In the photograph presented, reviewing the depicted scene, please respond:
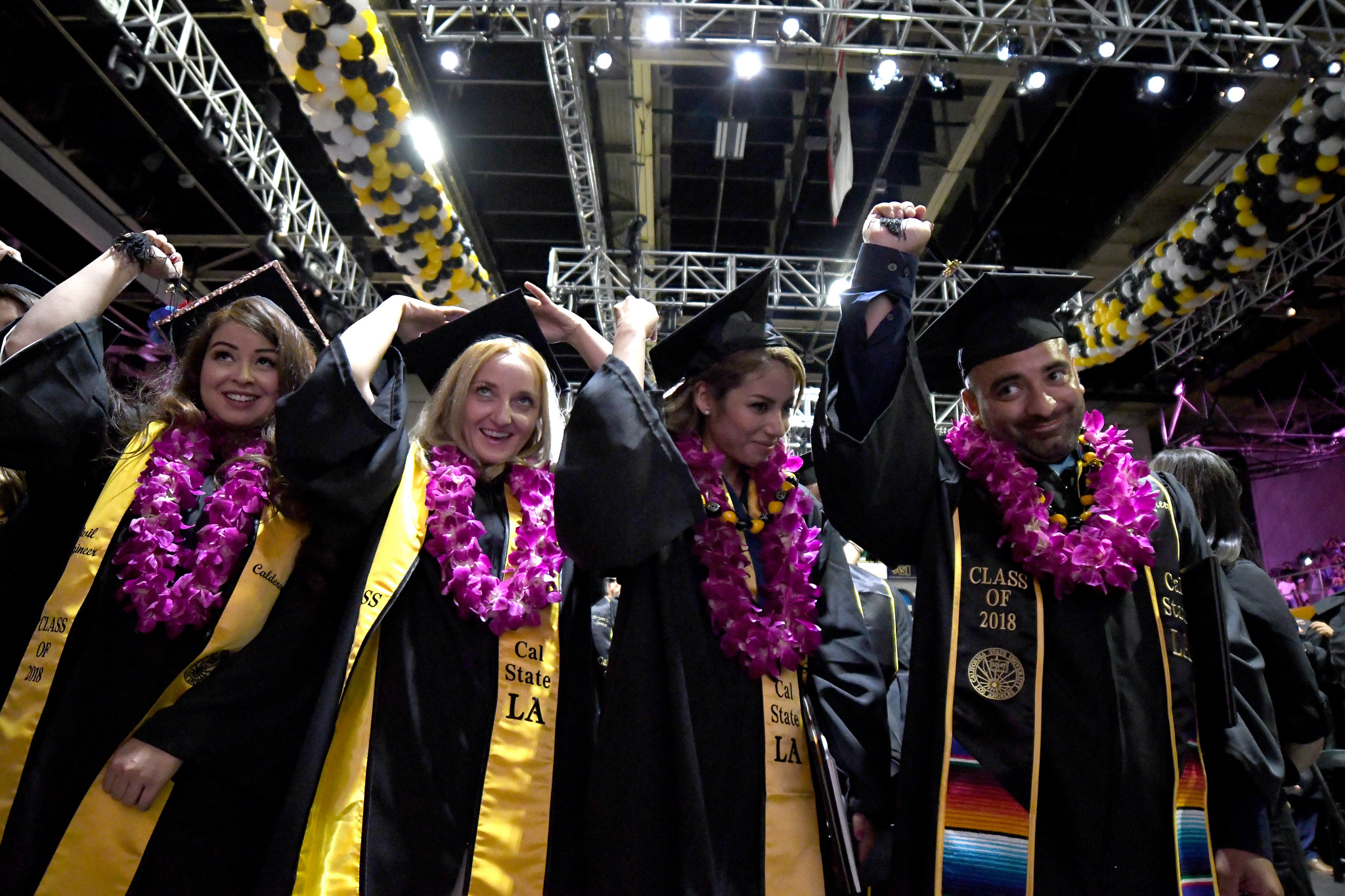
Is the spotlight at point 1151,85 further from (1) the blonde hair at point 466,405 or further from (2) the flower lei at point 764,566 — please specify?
(1) the blonde hair at point 466,405

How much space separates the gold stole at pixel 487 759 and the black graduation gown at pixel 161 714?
21 cm

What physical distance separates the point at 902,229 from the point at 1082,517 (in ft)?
2.23

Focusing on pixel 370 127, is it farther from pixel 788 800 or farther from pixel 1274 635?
pixel 1274 635

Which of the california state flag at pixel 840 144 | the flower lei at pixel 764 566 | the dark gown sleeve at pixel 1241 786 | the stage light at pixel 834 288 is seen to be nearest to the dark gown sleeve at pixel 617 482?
the flower lei at pixel 764 566

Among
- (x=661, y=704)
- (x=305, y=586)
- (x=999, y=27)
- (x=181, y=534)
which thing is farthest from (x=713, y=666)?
(x=999, y=27)

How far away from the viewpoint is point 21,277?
4.85 meters

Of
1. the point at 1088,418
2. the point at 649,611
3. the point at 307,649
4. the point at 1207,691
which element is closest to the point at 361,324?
the point at 307,649

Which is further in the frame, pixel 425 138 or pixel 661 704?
pixel 425 138

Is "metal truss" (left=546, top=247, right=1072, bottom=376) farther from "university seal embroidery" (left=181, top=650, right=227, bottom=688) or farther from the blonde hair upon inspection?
"university seal embroidery" (left=181, top=650, right=227, bottom=688)

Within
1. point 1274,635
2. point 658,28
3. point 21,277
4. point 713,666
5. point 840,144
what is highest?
point 658,28

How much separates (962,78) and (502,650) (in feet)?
21.4

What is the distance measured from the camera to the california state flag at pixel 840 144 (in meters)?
5.29

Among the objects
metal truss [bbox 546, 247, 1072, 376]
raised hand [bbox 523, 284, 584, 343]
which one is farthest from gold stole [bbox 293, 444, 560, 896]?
metal truss [bbox 546, 247, 1072, 376]

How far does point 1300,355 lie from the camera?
36.5 feet
